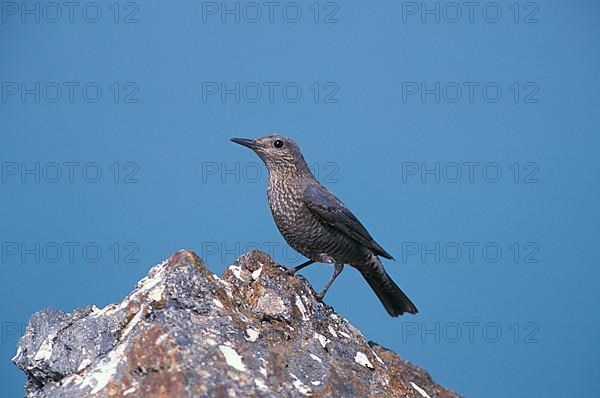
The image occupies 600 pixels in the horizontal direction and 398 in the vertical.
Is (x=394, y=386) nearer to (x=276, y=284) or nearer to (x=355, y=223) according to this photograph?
(x=276, y=284)

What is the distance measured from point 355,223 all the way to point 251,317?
2.27 meters

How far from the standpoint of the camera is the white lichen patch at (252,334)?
16.8 feet

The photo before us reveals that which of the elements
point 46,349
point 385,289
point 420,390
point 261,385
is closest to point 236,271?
point 46,349

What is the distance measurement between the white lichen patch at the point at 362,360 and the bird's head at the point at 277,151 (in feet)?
6.94

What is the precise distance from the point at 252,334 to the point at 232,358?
44 centimetres

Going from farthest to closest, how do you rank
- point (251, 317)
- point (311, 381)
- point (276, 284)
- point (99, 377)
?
point (276, 284) → point (251, 317) → point (311, 381) → point (99, 377)

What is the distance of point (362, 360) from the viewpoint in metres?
6.06

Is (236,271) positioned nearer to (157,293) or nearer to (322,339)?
(322,339)

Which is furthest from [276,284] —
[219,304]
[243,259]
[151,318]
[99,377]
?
[99,377]

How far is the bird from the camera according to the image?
739 cm

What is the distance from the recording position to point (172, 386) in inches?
174

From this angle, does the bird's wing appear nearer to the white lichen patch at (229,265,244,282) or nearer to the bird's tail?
the bird's tail

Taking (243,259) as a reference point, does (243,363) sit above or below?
below

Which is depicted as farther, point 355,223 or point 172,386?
point 355,223
